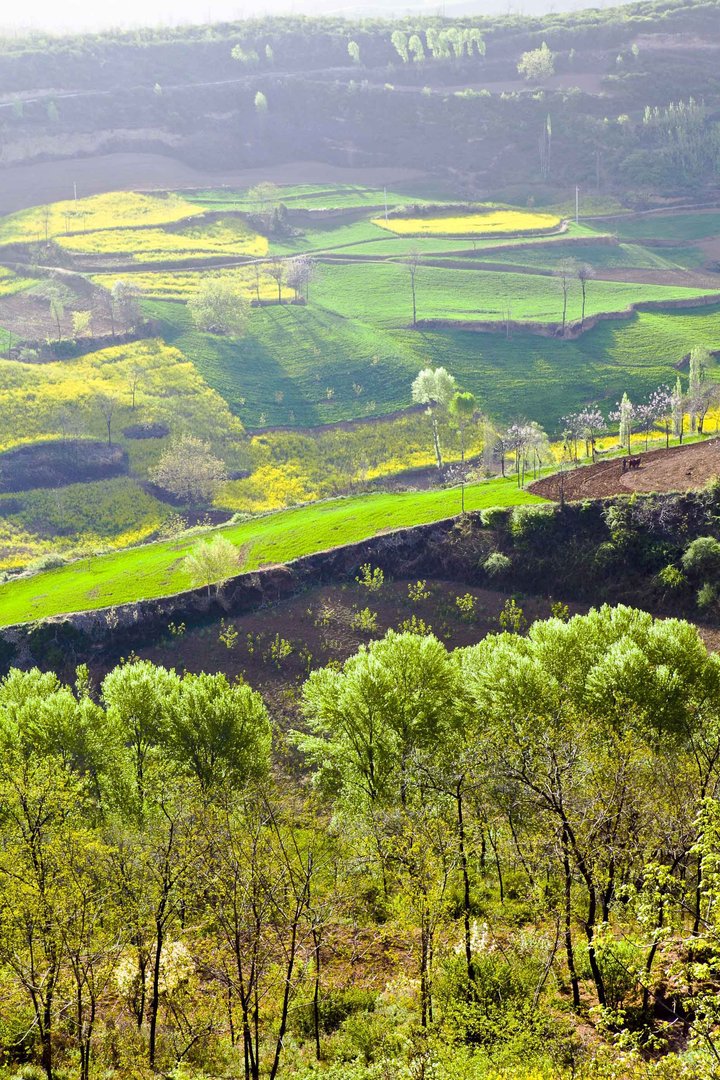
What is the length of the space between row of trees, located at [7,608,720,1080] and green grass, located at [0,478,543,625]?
26.2 metres

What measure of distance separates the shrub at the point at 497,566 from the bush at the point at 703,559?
13268 millimetres

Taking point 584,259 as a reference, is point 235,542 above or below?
below

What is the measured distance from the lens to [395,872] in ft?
141

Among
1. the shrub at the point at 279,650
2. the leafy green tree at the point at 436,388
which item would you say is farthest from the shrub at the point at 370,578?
the leafy green tree at the point at 436,388

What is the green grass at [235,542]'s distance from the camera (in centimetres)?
8150

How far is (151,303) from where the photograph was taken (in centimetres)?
17600

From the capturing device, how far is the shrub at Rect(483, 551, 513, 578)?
3044 inches

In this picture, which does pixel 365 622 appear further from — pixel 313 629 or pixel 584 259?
pixel 584 259

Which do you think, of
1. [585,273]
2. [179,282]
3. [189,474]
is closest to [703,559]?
[189,474]

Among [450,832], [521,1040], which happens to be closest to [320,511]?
[450,832]

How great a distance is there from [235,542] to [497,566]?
84.2 feet

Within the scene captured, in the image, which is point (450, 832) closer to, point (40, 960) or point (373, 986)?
point (373, 986)

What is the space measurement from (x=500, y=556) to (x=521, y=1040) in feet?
160

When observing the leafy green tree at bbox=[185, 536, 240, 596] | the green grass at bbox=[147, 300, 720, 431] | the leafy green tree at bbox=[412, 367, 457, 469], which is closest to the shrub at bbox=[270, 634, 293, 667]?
the leafy green tree at bbox=[185, 536, 240, 596]
